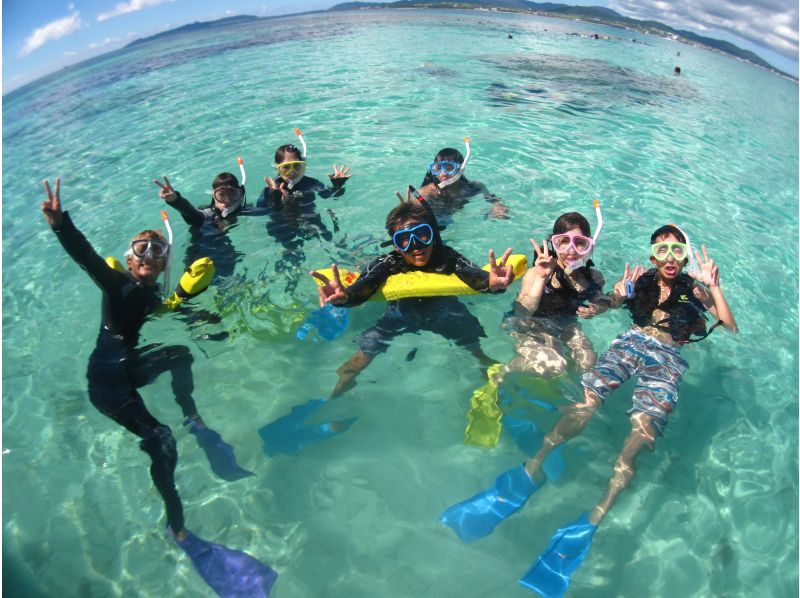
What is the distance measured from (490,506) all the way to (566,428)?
0.79 metres

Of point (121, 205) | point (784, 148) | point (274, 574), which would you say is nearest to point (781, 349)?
point (274, 574)

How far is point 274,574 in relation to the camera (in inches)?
103

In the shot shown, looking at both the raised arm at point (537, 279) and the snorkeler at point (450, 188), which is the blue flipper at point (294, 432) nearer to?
the raised arm at point (537, 279)

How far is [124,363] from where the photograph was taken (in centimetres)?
333

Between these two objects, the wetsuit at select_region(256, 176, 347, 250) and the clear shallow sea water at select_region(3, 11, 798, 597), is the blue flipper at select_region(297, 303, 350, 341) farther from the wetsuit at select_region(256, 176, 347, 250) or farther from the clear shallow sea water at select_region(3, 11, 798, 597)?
the wetsuit at select_region(256, 176, 347, 250)

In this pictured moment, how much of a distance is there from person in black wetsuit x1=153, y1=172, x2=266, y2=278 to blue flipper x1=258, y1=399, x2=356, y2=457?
2.31 metres

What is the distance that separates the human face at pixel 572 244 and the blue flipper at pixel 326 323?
200cm

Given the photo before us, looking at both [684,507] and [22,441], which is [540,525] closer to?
[684,507]

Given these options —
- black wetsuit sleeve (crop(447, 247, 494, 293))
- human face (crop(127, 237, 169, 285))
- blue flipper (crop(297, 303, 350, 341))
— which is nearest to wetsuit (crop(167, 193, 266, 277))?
blue flipper (crop(297, 303, 350, 341))

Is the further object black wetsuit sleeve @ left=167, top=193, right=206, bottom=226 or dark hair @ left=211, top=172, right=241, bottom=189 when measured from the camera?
dark hair @ left=211, top=172, right=241, bottom=189

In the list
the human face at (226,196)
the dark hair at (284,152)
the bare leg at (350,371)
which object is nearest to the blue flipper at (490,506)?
the bare leg at (350,371)

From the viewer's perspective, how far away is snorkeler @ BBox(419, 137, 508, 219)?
5.70 m

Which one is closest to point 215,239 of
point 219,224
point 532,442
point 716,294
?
point 219,224

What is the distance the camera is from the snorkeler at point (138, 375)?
8.68 ft
